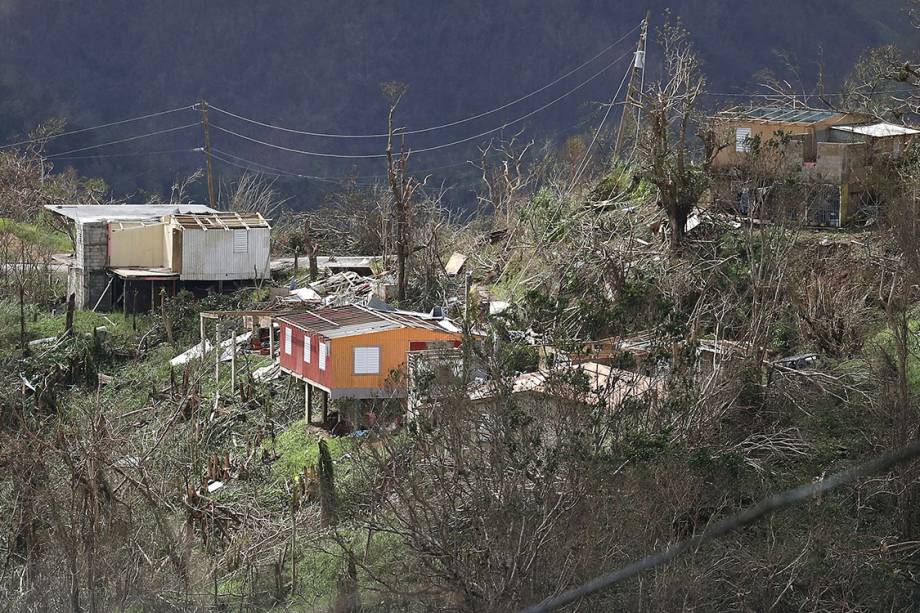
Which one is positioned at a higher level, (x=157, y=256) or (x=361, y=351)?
(x=157, y=256)

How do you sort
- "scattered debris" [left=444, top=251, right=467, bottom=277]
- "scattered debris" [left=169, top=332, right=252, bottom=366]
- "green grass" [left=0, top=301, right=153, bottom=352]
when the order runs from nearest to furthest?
"scattered debris" [left=169, top=332, right=252, bottom=366], "scattered debris" [left=444, top=251, right=467, bottom=277], "green grass" [left=0, top=301, right=153, bottom=352]

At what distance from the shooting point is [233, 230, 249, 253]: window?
37.5 m

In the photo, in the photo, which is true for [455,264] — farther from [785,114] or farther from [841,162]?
[841,162]

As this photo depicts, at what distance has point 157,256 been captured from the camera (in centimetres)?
3850

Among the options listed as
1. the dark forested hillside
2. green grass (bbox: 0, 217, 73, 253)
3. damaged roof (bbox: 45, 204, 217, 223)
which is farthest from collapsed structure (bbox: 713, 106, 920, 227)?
the dark forested hillside

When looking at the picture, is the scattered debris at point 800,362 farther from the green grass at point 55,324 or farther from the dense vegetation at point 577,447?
the green grass at point 55,324

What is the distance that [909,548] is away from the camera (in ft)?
59.2

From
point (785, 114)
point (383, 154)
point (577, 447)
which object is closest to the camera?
point (577, 447)

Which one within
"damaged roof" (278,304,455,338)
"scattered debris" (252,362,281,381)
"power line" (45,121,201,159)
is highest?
"power line" (45,121,201,159)

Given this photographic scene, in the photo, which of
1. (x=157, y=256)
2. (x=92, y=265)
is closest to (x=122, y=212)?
(x=157, y=256)

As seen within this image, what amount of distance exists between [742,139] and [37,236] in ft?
89.3

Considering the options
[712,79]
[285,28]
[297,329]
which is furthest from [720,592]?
[285,28]

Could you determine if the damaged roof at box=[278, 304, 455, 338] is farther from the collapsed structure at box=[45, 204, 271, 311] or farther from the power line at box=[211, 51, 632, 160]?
the power line at box=[211, 51, 632, 160]

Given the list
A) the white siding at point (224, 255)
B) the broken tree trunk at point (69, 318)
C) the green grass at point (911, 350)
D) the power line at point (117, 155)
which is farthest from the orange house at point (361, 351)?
the power line at point (117, 155)
